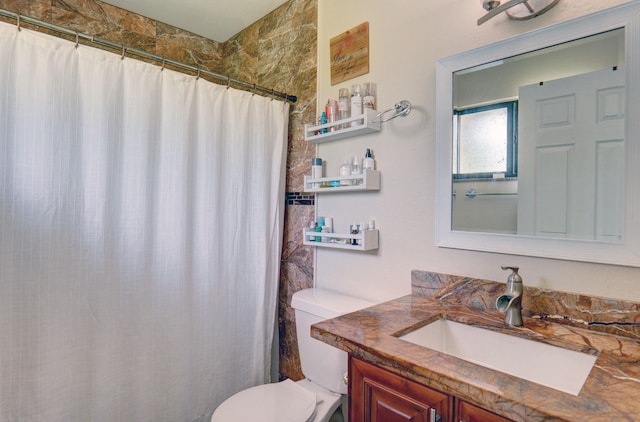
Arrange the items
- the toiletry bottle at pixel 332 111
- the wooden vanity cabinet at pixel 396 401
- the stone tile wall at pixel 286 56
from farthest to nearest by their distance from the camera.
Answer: the stone tile wall at pixel 286 56 → the toiletry bottle at pixel 332 111 → the wooden vanity cabinet at pixel 396 401

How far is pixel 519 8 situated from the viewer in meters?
1.14

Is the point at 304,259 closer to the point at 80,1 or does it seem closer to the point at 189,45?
the point at 189,45

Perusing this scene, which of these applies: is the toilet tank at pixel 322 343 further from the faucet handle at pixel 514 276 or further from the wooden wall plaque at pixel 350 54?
the wooden wall plaque at pixel 350 54

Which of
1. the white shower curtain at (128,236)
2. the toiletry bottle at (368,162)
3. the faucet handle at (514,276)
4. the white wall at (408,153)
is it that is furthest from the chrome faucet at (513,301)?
the white shower curtain at (128,236)

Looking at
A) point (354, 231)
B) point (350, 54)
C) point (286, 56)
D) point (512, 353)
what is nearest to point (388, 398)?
point (512, 353)

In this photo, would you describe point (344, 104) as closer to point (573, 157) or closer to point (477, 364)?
point (573, 157)

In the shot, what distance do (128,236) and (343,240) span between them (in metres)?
0.96

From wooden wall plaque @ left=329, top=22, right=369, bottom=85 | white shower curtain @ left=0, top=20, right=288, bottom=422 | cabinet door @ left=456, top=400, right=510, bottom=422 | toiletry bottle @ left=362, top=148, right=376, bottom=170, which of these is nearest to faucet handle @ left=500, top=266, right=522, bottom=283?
cabinet door @ left=456, top=400, right=510, bottom=422

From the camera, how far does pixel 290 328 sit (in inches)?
79.5

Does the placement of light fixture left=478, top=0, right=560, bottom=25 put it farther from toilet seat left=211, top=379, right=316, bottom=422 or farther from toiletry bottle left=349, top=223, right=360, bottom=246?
toilet seat left=211, top=379, right=316, bottom=422

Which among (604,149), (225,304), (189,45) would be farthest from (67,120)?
(604,149)

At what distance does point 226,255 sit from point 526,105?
147cm

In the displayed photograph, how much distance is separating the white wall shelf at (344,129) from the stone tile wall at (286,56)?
4.9 inches

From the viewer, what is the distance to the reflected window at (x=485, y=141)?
3.93 ft
